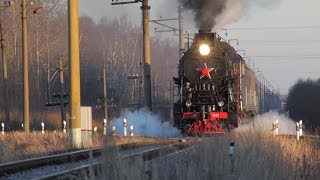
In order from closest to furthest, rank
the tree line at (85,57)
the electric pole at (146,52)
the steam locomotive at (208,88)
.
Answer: the steam locomotive at (208,88)
the electric pole at (146,52)
the tree line at (85,57)

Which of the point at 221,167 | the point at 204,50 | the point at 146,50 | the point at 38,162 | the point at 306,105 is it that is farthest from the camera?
the point at 306,105

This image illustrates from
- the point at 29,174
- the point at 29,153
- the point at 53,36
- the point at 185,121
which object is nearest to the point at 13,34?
the point at 53,36

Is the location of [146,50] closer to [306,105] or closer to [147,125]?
[147,125]

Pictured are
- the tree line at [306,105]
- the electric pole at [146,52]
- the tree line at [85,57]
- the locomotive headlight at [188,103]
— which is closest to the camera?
the locomotive headlight at [188,103]

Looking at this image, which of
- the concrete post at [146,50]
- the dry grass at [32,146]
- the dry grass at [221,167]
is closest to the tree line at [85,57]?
the concrete post at [146,50]

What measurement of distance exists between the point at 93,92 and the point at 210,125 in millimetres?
55892

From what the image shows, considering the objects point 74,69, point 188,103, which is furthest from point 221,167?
point 188,103

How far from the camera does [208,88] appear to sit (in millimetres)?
23984

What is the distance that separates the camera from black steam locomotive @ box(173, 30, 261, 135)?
23.5 meters

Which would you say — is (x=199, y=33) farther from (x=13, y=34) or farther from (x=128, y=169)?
(x=13, y=34)

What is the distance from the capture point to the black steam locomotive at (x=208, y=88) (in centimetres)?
2347

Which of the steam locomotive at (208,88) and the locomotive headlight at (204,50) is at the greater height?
the locomotive headlight at (204,50)

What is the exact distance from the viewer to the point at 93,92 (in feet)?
257

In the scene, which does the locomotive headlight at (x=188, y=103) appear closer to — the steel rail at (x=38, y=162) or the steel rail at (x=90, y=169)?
the steel rail at (x=90, y=169)
